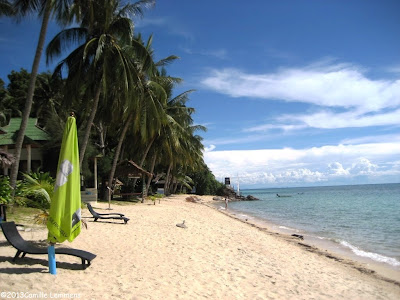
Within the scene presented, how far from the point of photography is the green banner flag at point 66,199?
456cm

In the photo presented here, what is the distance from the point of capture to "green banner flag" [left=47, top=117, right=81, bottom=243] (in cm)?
456

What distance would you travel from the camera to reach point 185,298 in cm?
488

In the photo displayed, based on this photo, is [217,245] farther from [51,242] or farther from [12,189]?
[12,189]

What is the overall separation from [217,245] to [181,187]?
49941 millimetres

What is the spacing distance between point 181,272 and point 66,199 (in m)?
2.78

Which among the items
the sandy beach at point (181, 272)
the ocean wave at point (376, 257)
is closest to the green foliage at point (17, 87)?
the sandy beach at point (181, 272)

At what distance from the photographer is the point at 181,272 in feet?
20.1

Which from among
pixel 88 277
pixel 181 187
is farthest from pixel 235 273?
pixel 181 187

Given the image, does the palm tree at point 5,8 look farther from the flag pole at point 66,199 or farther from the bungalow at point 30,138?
the flag pole at point 66,199

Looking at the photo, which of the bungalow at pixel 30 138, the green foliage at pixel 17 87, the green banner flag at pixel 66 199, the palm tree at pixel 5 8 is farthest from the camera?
the green foliage at pixel 17 87

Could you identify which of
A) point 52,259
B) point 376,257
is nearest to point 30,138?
point 52,259

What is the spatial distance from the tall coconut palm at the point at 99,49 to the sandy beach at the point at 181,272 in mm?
7419

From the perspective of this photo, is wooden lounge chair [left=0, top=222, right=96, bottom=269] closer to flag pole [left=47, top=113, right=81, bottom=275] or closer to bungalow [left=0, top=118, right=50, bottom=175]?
flag pole [left=47, top=113, right=81, bottom=275]

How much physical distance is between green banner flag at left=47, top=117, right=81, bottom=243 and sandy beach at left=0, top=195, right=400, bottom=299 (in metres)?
0.78
